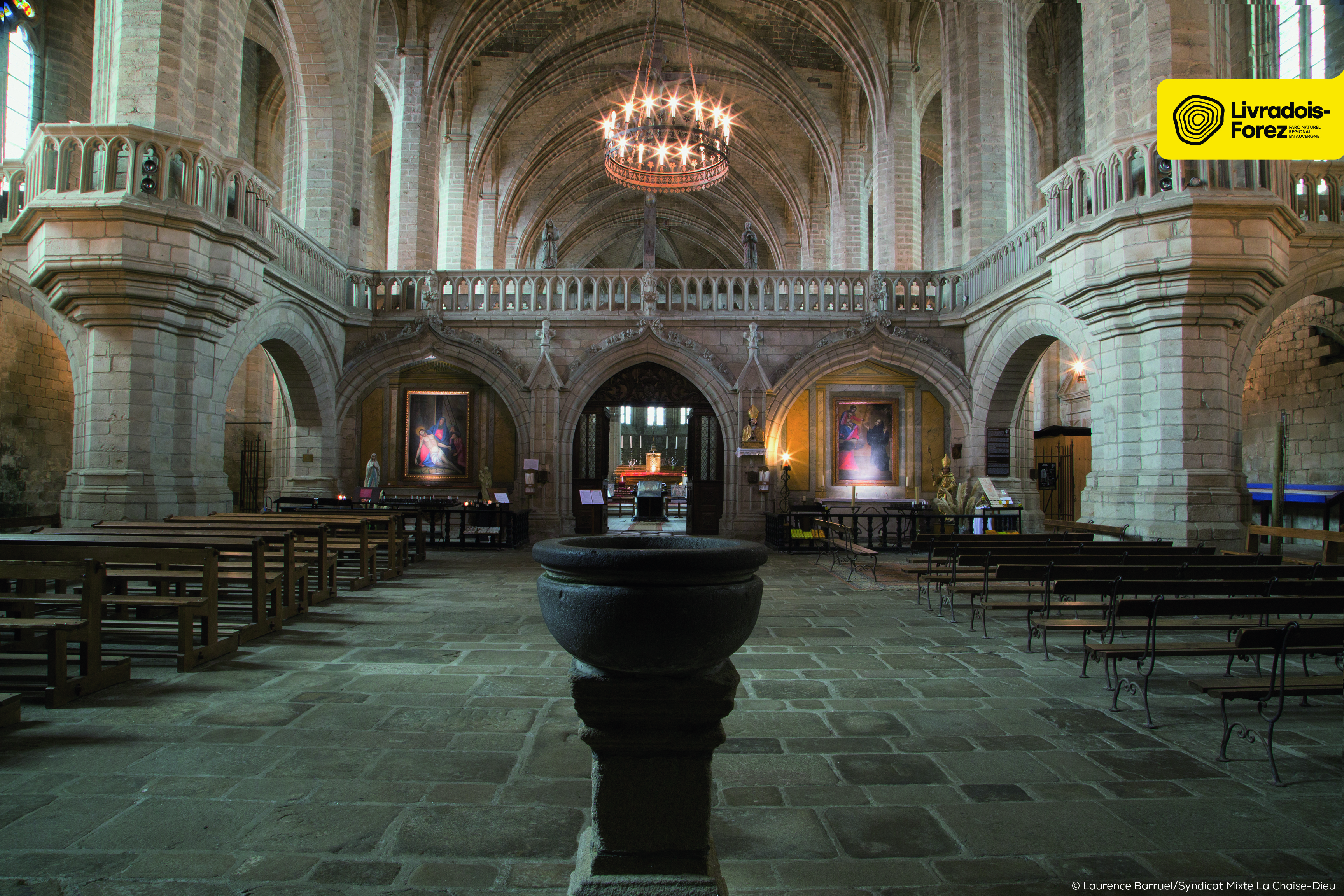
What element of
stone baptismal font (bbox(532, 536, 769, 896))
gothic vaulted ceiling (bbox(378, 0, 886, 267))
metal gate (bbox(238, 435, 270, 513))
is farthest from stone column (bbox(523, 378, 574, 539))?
stone baptismal font (bbox(532, 536, 769, 896))

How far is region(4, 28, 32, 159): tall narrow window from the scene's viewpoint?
12406 millimetres

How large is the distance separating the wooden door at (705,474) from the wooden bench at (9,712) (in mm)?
11610

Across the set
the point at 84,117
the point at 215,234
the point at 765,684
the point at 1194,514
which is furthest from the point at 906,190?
the point at 84,117

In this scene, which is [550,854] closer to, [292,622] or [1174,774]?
[1174,774]

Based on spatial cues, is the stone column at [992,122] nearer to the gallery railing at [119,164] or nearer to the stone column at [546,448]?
the stone column at [546,448]

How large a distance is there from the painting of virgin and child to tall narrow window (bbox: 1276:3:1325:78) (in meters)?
15.6

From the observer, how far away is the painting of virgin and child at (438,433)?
14.9 m

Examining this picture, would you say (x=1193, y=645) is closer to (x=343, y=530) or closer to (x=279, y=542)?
(x=279, y=542)

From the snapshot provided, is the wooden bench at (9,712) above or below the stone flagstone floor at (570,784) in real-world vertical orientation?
above

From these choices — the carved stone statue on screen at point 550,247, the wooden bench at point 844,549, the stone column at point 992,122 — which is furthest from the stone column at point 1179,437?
the carved stone statue on screen at point 550,247

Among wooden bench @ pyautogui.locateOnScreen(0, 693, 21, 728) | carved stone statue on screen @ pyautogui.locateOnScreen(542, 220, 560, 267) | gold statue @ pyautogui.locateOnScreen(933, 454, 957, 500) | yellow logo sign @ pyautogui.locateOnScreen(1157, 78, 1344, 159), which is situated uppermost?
carved stone statue on screen @ pyautogui.locateOnScreen(542, 220, 560, 267)

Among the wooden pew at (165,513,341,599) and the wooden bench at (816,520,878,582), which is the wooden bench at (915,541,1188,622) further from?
the wooden pew at (165,513,341,599)

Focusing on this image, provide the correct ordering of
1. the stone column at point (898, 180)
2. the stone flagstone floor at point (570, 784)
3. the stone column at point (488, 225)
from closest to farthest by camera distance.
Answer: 1. the stone flagstone floor at point (570, 784)
2. the stone column at point (898, 180)
3. the stone column at point (488, 225)

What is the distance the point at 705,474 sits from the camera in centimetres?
1528
